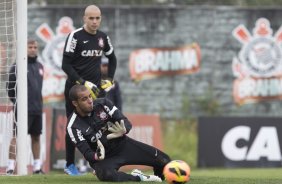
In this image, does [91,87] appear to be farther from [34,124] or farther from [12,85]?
[34,124]

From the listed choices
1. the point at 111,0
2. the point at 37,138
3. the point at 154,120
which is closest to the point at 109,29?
the point at 111,0

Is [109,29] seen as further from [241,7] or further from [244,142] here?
[244,142]

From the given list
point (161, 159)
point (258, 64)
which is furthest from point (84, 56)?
point (258, 64)

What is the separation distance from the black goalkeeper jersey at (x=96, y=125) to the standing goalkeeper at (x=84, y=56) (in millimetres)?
1113

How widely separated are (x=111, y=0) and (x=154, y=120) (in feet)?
21.7

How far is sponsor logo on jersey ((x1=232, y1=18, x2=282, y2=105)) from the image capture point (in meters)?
25.7

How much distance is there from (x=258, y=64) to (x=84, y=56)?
45.5ft

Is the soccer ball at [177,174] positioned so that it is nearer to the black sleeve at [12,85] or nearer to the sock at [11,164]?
the sock at [11,164]

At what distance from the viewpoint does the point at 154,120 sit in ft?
66.4

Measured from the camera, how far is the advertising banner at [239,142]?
19688 millimetres

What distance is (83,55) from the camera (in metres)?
12.5

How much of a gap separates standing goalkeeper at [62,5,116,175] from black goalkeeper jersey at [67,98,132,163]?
3.65 feet

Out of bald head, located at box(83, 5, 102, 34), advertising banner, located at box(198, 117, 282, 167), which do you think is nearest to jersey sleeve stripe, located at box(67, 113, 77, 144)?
bald head, located at box(83, 5, 102, 34)

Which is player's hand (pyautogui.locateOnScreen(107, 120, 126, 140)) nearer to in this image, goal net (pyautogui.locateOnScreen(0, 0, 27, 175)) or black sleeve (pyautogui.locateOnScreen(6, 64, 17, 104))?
goal net (pyautogui.locateOnScreen(0, 0, 27, 175))
